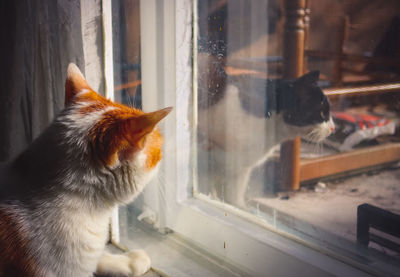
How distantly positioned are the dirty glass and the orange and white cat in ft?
1.25

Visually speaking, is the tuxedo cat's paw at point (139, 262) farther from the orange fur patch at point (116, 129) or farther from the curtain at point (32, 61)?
the curtain at point (32, 61)

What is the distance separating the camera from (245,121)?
1.21 meters

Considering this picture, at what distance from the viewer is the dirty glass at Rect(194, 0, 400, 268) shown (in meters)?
0.75

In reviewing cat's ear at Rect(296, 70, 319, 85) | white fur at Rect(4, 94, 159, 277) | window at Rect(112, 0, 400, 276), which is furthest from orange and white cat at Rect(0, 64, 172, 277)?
cat's ear at Rect(296, 70, 319, 85)

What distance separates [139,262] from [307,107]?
2.31 feet

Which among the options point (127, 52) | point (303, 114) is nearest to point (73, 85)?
point (127, 52)

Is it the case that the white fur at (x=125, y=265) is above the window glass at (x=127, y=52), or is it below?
below

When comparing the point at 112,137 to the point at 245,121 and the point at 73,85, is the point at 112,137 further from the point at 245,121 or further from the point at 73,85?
the point at 245,121

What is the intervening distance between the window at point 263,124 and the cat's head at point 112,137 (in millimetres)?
279

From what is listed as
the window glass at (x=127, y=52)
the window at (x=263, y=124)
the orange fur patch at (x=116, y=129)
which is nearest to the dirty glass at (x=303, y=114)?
the window at (x=263, y=124)

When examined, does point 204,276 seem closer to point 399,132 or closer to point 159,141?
point 159,141

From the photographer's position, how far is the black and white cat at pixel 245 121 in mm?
1050

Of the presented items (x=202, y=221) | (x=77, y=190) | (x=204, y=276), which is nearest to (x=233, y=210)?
(x=202, y=221)

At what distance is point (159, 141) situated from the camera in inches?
31.8
